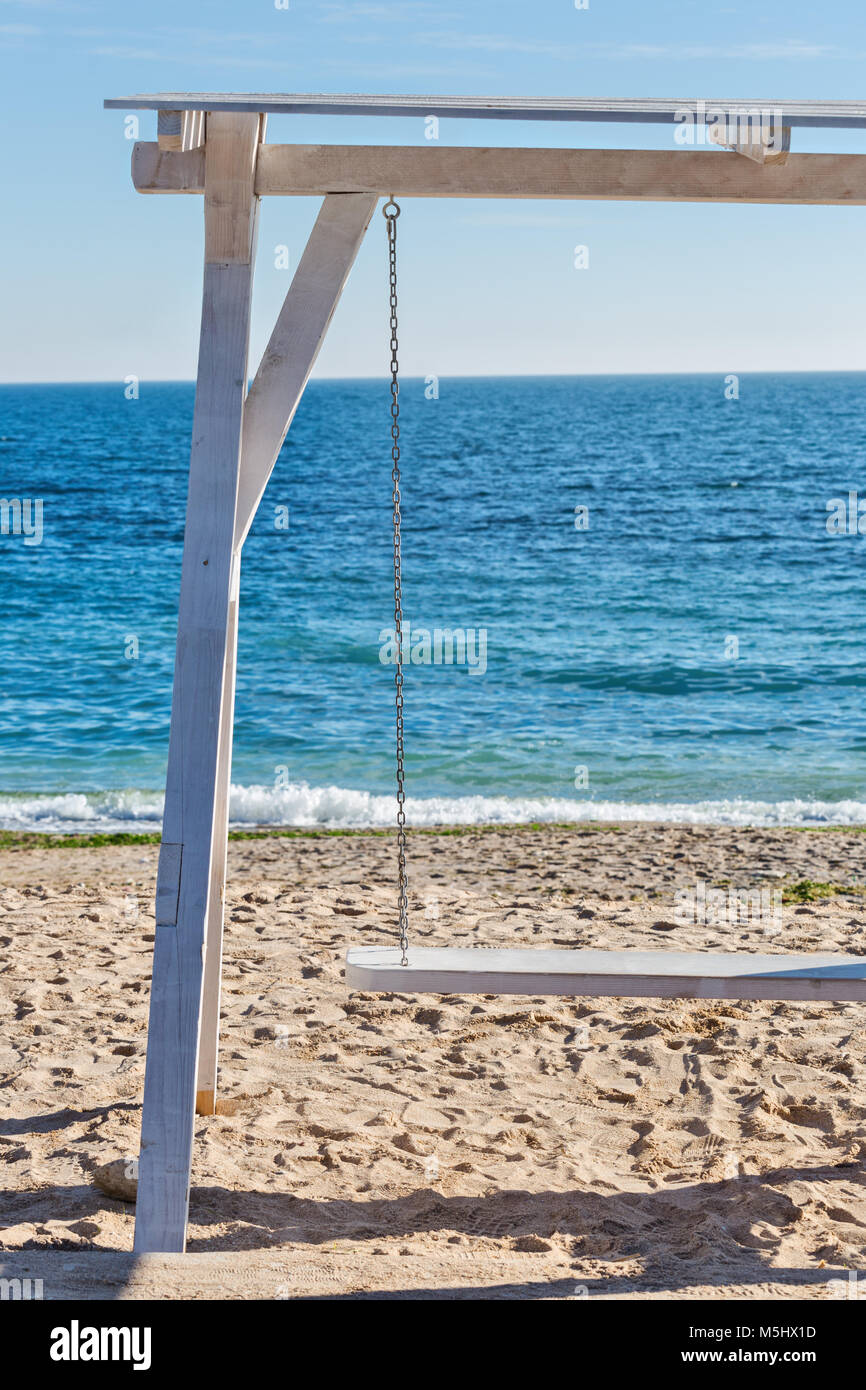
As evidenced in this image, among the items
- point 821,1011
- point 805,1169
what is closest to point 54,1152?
point 805,1169

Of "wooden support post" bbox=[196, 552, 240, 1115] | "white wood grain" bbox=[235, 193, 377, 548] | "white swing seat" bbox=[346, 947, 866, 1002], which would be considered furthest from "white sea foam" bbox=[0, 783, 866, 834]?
"white wood grain" bbox=[235, 193, 377, 548]

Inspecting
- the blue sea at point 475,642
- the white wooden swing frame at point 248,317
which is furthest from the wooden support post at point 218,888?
the blue sea at point 475,642

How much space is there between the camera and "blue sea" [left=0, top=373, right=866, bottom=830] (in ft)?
34.8

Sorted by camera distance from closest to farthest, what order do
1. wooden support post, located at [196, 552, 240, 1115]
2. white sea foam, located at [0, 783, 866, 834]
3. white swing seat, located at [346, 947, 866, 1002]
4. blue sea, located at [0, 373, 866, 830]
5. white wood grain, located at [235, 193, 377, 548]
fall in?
white wood grain, located at [235, 193, 377, 548] → white swing seat, located at [346, 947, 866, 1002] → wooden support post, located at [196, 552, 240, 1115] → white sea foam, located at [0, 783, 866, 834] → blue sea, located at [0, 373, 866, 830]

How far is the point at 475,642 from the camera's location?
16.7 meters

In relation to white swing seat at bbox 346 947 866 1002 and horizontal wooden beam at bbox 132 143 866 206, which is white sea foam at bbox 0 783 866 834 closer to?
white swing seat at bbox 346 947 866 1002

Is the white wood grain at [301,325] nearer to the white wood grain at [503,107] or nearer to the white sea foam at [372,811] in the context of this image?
the white wood grain at [503,107]

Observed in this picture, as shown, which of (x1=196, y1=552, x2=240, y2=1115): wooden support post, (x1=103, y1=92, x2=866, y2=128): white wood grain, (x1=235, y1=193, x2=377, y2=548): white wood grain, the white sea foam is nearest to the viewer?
(x1=103, y1=92, x2=866, y2=128): white wood grain

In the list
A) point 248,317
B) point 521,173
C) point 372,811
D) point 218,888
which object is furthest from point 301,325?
point 372,811

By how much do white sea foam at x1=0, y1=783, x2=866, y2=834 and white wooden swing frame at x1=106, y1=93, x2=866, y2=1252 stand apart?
626 centimetres

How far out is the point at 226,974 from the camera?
511cm

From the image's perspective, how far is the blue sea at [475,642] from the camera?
1060cm
